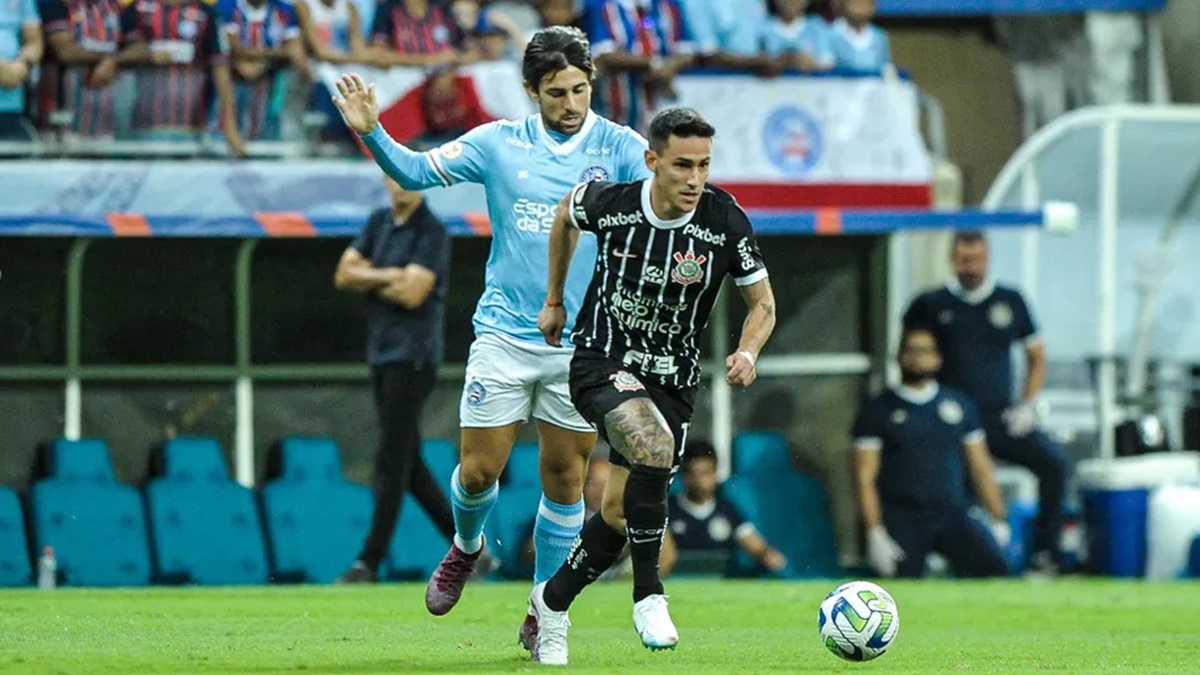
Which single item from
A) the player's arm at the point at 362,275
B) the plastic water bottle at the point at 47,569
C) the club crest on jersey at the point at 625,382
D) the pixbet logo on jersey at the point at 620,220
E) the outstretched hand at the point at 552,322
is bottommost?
the plastic water bottle at the point at 47,569

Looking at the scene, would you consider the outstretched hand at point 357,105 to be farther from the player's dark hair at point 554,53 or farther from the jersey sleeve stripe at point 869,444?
the jersey sleeve stripe at point 869,444

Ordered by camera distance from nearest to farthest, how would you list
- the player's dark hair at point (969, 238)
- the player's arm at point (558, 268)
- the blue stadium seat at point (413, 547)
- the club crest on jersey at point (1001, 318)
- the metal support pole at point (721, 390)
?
the player's arm at point (558, 268) < the blue stadium seat at point (413, 547) < the club crest on jersey at point (1001, 318) < the player's dark hair at point (969, 238) < the metal support pole at point (721, 390)

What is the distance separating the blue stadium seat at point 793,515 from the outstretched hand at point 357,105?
834cm

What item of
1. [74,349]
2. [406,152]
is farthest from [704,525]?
[406,152]

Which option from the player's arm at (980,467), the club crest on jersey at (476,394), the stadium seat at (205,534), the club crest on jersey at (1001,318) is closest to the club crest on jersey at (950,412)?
the player's arm at (980,467)

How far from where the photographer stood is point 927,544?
16.0 m

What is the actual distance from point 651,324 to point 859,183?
8915mm

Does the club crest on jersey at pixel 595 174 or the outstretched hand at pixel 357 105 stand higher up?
the outstretched hand at pixel 357 105

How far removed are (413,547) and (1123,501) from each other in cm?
490

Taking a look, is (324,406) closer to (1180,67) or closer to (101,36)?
(101,36)

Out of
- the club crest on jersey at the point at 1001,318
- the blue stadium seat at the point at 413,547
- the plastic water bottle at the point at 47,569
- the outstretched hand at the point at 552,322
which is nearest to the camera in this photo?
the outstretched hand at the point at 552,322

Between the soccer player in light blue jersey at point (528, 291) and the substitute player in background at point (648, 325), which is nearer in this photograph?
the substitute player in background at point (648, 325)

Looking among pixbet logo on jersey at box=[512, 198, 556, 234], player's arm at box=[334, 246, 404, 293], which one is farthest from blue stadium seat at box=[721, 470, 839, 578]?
pixbet logo on jersey at box=[512, 198, 556, 234]

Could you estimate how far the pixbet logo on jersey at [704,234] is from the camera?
816 cm
